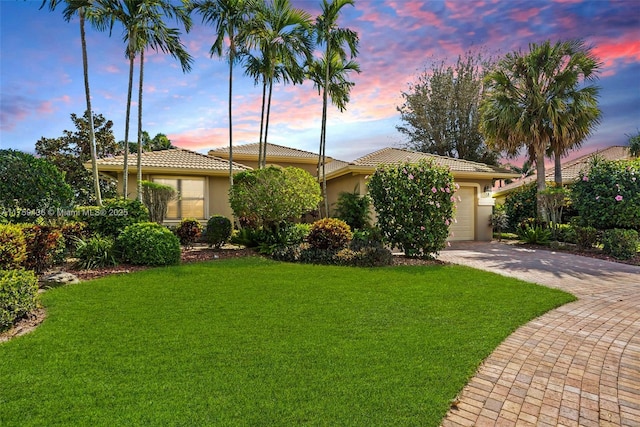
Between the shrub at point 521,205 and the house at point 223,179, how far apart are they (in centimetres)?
191

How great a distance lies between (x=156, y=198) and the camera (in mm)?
12734

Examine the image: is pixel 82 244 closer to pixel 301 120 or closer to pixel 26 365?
pixel 26 365

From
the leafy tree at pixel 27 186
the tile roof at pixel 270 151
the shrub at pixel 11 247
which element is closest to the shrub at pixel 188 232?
the leafy tree at pixel 27 186

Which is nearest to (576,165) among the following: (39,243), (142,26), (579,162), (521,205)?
(579,162)

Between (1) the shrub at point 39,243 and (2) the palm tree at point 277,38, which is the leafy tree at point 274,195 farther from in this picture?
(2) the palm tree at point 277,38

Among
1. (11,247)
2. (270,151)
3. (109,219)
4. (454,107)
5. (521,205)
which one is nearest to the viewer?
(11,247)

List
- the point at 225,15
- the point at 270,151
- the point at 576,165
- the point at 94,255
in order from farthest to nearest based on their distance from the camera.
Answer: the point at 576,165 → the point at 270,151 → the point at 225,15 → the point at 94,255

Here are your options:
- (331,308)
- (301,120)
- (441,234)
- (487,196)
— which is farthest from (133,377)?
(487,196)

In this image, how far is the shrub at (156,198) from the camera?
12.6 m

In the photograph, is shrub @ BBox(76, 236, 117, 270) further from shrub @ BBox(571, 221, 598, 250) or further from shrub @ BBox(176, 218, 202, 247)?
shrub @ BBox(571, 221, 598, 250)

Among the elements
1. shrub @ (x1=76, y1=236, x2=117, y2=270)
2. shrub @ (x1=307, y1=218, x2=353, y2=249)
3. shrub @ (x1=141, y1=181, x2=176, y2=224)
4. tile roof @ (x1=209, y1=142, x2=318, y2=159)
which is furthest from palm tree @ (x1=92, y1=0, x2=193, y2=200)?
tile roof @ (x1=209, y1=142, x2=318, y2=159)

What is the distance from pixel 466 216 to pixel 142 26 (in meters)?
15.1

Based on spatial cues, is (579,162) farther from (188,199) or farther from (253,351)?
(253,351)

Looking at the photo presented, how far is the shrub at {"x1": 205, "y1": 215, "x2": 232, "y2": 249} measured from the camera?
1190 cm
